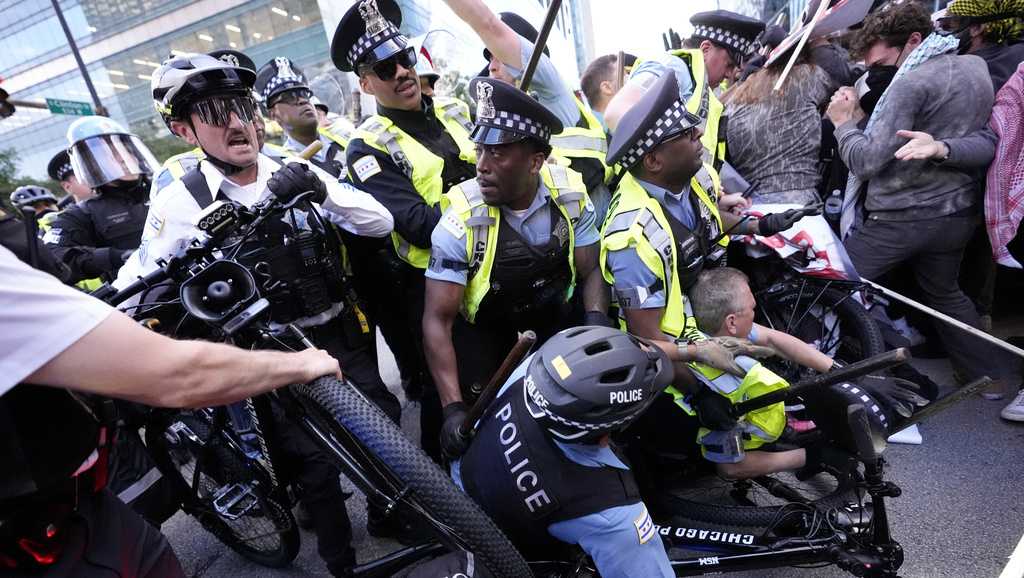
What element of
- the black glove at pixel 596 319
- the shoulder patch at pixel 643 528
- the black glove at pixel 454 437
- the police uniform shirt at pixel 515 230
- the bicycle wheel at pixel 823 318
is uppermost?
the police uniform shirt at pixel 515 230

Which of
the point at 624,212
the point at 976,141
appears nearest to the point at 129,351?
the point at 624,212

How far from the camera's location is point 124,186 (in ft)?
12.5

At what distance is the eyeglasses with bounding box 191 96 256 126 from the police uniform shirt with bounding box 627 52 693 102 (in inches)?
71.4

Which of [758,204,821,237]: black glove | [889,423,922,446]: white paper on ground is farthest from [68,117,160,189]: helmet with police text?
[889,423,922,446]: white paper on ground

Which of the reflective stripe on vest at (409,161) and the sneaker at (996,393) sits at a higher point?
the reflective stripe on vest at (409,161)

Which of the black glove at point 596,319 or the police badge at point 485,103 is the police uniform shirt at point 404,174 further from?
the black glove at point 596,319

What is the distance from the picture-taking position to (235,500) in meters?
2.13

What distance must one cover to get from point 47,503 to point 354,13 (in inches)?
90.6

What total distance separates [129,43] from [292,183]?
38658mm

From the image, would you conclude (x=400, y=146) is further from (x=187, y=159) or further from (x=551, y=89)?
(x=187, y=159)

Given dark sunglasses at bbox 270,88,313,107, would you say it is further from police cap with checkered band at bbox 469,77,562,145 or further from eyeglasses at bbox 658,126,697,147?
eyeglasses at bbox 658,126,697,147

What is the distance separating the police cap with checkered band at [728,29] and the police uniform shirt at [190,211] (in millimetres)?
2581

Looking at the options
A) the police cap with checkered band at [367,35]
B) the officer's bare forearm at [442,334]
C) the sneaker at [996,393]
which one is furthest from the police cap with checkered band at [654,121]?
the sneaker at [996,393]

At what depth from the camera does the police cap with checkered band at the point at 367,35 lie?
244 centimetres
